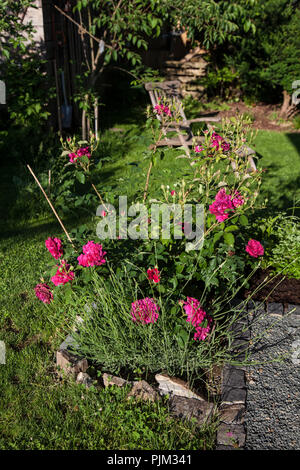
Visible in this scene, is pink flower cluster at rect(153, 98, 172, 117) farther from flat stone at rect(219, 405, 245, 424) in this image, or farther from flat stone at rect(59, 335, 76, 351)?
flat stone at rect(219, 405, 245, 424)

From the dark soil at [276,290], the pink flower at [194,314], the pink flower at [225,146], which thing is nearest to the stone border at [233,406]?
the pink flower at [194,314]

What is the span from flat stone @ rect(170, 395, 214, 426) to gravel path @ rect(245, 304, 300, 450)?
0.23 m

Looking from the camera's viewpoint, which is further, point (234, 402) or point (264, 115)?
point (264, 115)

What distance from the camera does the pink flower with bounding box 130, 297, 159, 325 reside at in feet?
8.68

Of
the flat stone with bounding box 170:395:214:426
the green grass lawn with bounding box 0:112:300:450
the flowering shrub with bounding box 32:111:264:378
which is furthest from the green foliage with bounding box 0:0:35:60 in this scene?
the flat stone with bounding box 170:395:214:426

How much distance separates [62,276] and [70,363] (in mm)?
563

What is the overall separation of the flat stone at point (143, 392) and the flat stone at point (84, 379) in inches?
10.1

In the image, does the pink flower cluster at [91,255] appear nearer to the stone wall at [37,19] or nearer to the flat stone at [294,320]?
the flat stone at [294,320]

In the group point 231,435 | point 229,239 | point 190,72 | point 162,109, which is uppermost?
point 162,109

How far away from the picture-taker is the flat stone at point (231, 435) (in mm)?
2426

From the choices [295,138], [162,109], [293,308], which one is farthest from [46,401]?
[295,138]

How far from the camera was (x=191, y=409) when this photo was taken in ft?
8.58

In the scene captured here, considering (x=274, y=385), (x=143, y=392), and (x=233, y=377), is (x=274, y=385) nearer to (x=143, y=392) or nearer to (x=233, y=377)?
(x=233, y=377)
